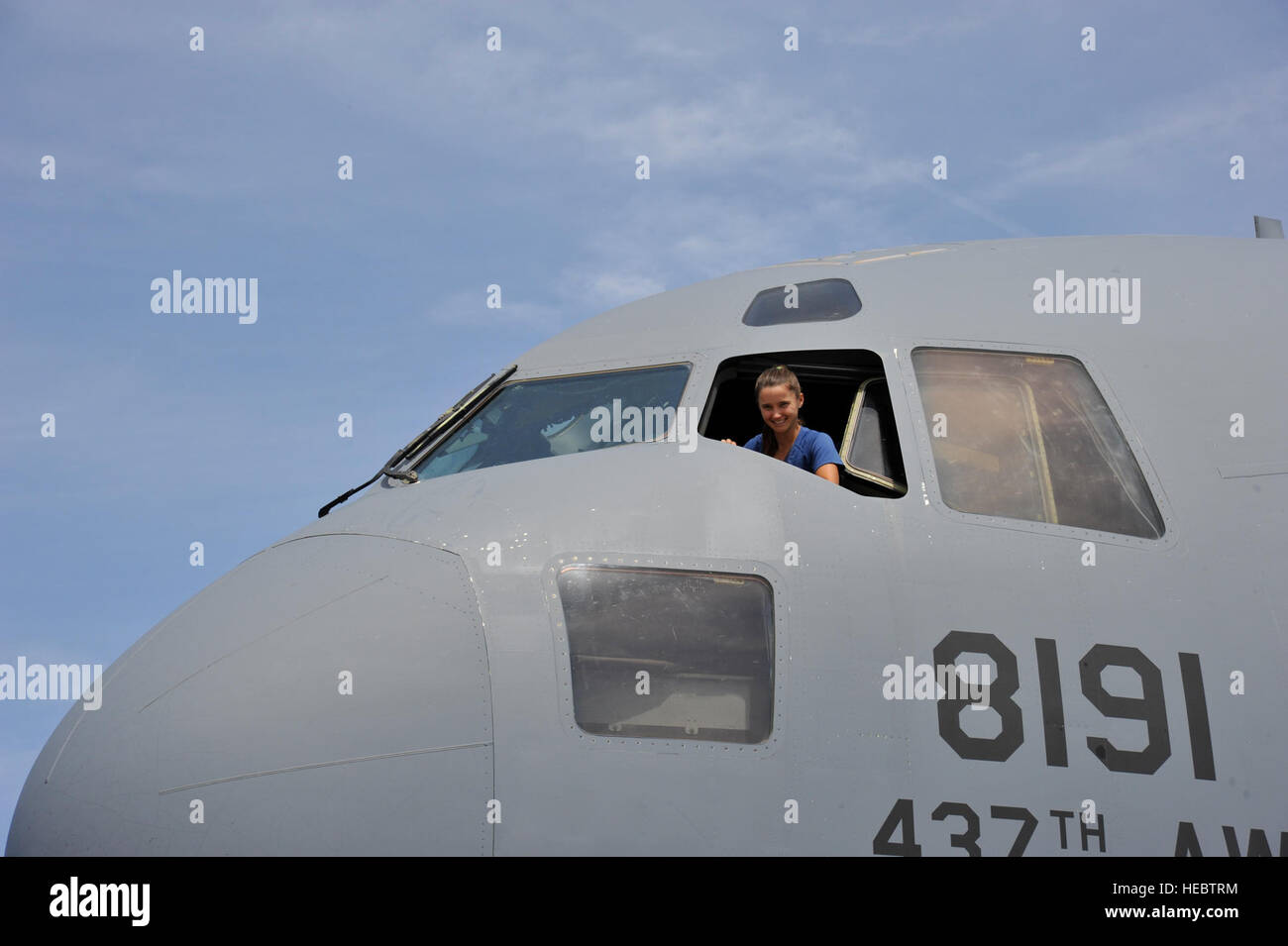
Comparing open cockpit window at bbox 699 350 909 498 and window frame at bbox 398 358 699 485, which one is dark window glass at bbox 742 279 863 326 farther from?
window frame at bbox 398 358 699 485

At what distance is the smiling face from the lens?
745cm

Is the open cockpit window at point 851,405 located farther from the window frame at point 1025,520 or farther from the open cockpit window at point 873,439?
the window frame at point 1025,520

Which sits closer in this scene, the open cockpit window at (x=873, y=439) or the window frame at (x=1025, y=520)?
the window frame at (x=1025, y=520)

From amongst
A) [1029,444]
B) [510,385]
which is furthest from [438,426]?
[1029,444]

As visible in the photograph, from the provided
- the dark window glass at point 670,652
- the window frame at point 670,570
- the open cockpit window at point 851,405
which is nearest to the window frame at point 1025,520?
the open cockpit window at point 851,405

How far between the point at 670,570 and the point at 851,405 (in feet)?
7.04

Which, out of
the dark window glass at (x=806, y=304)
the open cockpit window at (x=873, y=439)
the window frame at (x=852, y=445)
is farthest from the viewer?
the dark window glass at (x=806, y=304)

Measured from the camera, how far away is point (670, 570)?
21.0ft

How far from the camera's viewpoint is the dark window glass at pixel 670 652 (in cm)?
607

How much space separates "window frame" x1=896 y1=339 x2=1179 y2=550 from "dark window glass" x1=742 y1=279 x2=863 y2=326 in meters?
0.54

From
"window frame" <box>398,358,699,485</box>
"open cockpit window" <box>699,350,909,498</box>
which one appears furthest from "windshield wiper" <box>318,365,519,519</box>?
"open cockpit window" <box>699,350,909,498</box>

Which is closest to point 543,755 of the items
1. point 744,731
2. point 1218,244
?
point 744,731

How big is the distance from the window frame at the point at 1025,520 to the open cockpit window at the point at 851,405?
6.3 inches
